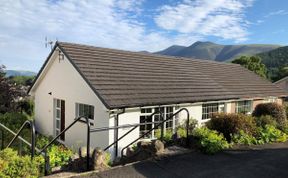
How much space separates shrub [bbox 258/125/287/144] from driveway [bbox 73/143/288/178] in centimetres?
163

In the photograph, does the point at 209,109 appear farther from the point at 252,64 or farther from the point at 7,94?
the point at 252,64

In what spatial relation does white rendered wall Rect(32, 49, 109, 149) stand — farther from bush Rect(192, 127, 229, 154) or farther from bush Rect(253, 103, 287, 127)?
bush Rect(253, 103, 287, 127)

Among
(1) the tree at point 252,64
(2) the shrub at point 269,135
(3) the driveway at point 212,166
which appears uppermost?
(1) the tree at point 252,64

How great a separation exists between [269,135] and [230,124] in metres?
1.95

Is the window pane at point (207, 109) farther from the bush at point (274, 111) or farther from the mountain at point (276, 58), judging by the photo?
the mountain at point (276, 58)

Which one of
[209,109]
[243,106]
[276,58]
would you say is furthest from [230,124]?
[276,58]

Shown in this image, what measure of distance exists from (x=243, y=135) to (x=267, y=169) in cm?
262

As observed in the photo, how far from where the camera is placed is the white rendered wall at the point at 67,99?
13.3m

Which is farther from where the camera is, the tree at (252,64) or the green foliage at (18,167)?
the tree at (252,64)

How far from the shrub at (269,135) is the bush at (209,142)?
2140mm

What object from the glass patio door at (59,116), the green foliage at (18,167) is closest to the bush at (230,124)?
the green foliage at (18,167)

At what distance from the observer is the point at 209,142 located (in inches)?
334

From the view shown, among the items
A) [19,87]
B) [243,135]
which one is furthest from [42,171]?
[19,87]

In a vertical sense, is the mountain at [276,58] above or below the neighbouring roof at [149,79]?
above
